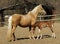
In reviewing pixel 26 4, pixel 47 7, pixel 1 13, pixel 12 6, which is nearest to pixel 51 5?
pixel 47 7

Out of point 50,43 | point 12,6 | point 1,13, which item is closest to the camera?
point 50,43

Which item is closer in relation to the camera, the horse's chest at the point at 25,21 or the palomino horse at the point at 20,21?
the palomino horse at the point at 20,21

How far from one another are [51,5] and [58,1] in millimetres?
1144

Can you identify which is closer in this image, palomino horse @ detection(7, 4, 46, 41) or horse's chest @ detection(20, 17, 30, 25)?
palomino horse @ detection(7, 4, 46, 41)

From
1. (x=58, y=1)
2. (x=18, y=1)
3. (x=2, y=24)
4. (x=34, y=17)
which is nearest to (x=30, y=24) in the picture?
(x=34, y=17)

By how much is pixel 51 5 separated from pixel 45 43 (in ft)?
58.0

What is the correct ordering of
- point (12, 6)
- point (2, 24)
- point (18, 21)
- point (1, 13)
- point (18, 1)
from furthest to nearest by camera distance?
point (18, 1) → point (12, 6) → point (1, 13) → point (2, 24) → point (18, 21)

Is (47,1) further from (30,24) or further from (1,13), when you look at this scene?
(30,24)

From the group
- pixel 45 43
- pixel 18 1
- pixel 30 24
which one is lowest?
pixel 45 43

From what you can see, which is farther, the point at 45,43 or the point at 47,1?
the point at 47,1

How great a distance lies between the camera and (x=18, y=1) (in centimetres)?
2589

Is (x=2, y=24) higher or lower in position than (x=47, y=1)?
lower

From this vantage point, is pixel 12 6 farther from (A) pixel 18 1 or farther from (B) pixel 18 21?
(B) pixel 18 21

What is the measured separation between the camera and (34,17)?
1115cm
